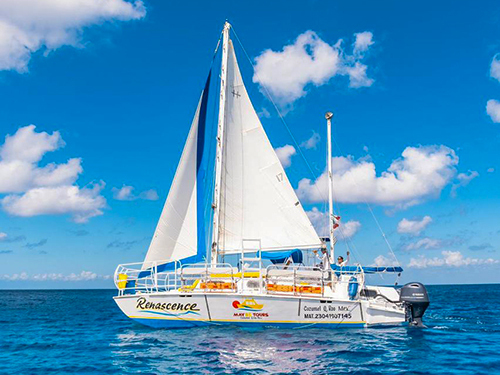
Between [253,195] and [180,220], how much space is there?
4214 mm

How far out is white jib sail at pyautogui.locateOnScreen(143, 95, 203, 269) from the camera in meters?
22.1

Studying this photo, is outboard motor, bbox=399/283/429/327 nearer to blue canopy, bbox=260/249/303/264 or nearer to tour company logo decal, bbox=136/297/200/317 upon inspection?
blue canopy, bbox=260/249/303/264

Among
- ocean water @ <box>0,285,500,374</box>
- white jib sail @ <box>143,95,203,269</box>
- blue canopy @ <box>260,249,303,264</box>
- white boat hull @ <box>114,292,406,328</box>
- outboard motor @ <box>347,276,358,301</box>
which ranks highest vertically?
white jib sail @ <box>143,95,203,269</box>

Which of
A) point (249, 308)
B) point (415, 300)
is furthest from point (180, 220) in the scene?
point (415, 300)

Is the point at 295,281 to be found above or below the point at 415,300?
above

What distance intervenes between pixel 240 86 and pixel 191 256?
9.93 metres

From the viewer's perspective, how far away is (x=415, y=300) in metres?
20.5

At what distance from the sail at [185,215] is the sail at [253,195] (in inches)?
50.9

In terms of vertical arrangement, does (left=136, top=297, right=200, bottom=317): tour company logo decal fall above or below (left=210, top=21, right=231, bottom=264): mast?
below

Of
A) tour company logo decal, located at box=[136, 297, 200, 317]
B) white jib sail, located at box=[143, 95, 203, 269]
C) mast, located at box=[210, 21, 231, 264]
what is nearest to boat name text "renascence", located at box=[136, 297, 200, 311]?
tour company logo decal, located at box=[136, 297, 200, 317]

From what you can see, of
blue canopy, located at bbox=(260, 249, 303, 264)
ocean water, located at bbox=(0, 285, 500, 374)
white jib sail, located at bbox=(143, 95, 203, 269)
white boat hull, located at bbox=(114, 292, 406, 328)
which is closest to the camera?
ocean water, located at bbox=(0, 285, 500, 374)

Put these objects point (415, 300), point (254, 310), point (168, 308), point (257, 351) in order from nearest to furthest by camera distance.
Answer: point (257, 351), point (254, 310), point (168, 308), point (415, 300)

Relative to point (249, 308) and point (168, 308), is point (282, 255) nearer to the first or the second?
point (249, 308)

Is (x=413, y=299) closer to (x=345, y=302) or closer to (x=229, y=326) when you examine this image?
(x=345, y=302)
